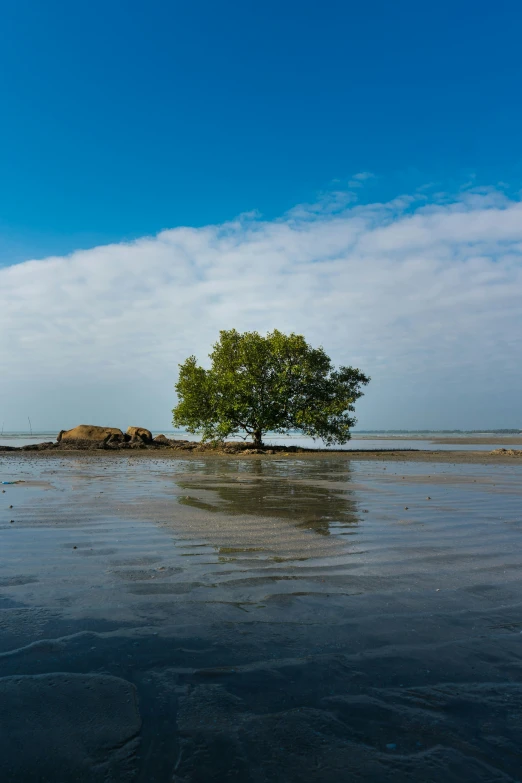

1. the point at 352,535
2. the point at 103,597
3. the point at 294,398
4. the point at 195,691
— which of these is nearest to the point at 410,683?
the point at 195,691

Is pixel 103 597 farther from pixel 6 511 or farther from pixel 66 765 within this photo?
pixel 6 511

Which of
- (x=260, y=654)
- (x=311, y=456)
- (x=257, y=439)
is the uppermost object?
(x=257, y=439)

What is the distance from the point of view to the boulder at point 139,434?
33.6m

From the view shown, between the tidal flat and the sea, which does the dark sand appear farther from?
the tidal flat

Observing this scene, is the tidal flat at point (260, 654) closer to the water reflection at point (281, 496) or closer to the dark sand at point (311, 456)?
the water reflection at point (281, 496)

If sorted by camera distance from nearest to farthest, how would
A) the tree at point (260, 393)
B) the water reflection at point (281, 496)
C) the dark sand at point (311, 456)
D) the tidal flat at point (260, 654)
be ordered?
the tidal flat at point (260, 654)
the water reflection at point (281, 496)
the dark sand at point (311, 456)
the tree at point (260, 393)

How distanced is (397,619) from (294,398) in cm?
2605

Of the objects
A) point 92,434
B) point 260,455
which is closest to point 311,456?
point 260,455

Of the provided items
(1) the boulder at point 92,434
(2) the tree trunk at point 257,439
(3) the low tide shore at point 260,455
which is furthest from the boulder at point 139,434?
(2) the tree trunk at point 257,439

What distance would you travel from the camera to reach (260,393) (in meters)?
28.8

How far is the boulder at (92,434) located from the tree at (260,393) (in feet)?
20.5

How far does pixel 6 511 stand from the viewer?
7832 mm

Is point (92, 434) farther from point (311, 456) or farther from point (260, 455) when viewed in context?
point (311, 456)

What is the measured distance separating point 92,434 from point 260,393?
12.2m
